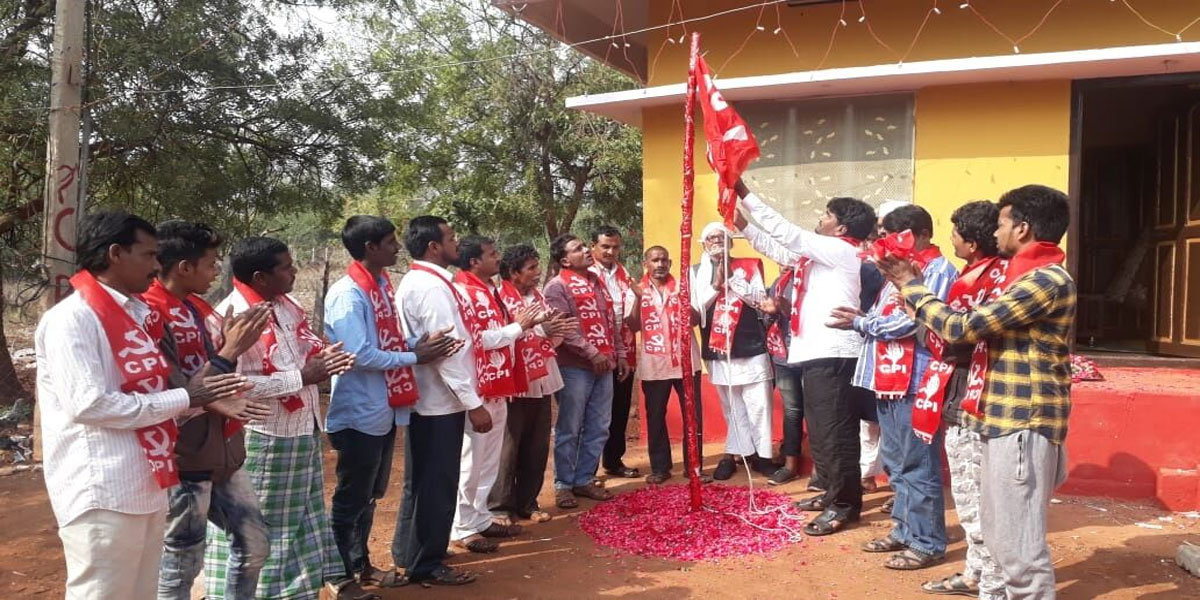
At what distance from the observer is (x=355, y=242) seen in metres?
4.03

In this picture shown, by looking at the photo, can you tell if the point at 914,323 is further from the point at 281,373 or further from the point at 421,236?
the point at 281,373

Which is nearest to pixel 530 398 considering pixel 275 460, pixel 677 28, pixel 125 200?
pixel 275 460

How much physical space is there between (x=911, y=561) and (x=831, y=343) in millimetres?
1258

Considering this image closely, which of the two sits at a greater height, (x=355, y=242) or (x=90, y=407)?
(x=355, y=242)

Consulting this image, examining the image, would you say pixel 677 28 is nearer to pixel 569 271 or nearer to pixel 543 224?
pixel 569 271

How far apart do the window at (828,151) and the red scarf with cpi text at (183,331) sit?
17.5 feet

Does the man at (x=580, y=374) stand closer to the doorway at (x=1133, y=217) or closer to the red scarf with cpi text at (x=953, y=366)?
the red scarf with cpi text at (x=953, y=366)

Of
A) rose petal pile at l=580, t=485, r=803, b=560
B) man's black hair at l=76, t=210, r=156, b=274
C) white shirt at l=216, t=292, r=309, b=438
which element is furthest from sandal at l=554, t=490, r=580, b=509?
man's black hair at l=76, t=210, r=156, b=274

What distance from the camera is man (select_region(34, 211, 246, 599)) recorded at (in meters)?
2.48

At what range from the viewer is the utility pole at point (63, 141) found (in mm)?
6531

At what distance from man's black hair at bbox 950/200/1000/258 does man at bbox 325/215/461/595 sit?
2469 mm

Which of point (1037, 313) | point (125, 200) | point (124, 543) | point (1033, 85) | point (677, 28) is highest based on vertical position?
point (677, 28)

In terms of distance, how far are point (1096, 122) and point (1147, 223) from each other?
1354 mm

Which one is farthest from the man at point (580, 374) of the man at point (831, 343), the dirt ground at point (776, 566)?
the man at point (831, 343)
